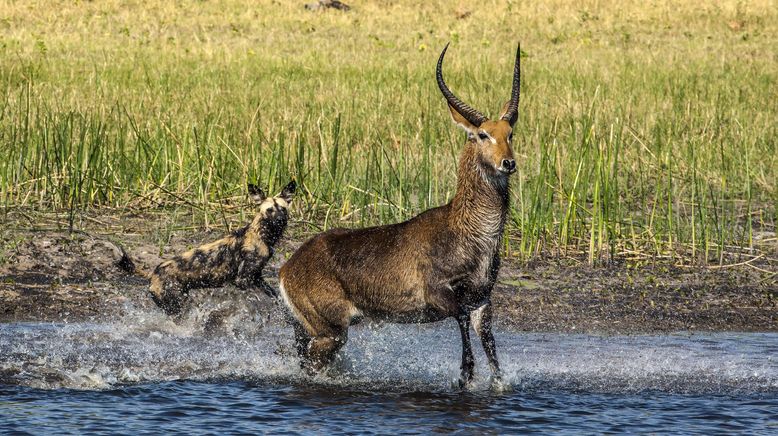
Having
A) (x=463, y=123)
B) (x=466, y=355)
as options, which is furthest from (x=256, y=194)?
(x=466, y=355)

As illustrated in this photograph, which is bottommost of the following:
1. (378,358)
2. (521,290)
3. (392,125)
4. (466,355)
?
(378,358)

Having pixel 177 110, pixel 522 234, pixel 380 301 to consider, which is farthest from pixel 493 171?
pixel 177 110

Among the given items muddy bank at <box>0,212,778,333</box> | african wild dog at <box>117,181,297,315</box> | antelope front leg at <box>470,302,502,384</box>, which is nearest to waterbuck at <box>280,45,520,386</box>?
antelope front leg at <box>470,302,502,384</box>

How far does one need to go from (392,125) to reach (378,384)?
7880 mm

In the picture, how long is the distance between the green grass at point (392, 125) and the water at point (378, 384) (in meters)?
2.26

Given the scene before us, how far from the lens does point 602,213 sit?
1077 centimetres

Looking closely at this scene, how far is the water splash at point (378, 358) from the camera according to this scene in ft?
23.5

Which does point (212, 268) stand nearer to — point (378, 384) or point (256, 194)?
point (256, 194)

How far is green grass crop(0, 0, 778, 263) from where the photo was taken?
10828mm

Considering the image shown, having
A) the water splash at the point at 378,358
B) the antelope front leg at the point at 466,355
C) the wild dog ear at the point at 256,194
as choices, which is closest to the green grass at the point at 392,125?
the wild dog ear at the point at 256,194

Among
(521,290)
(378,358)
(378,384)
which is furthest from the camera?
(521,290)

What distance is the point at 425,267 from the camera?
6746 millimetres

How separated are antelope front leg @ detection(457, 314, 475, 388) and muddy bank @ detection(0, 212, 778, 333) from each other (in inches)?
70.3

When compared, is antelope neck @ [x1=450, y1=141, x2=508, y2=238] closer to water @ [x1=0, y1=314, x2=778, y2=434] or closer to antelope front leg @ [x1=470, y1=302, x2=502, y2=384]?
antelope front leg @ [x1=470, y1=302, x2=502, y2=384]
